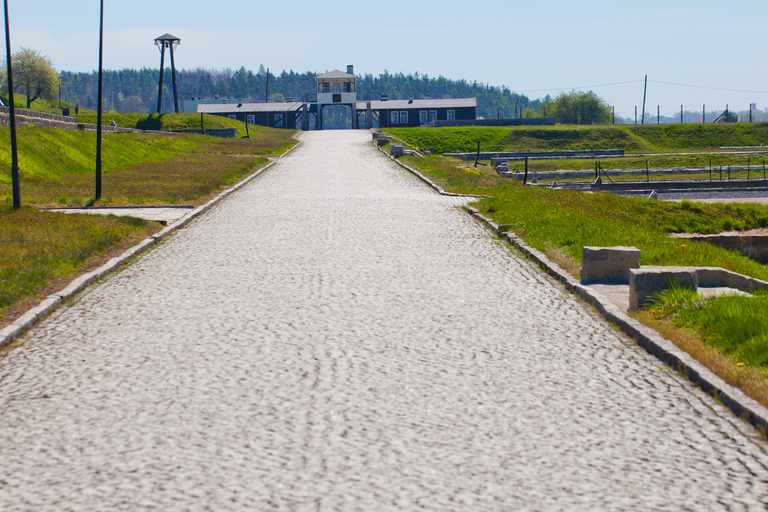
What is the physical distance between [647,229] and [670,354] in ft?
29.2

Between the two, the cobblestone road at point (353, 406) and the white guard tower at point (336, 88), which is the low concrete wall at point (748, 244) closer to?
the cobblestone road at point (353, 406)

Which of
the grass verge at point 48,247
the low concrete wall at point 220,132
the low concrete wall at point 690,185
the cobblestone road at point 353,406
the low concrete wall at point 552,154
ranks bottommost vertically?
the cobblestone road at point 353,406

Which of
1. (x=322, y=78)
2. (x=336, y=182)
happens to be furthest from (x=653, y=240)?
(x=322, y=78)

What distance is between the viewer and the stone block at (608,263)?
9.35 metres

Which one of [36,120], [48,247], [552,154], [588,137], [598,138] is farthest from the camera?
[588,137]

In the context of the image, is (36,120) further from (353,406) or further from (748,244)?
(353,406)

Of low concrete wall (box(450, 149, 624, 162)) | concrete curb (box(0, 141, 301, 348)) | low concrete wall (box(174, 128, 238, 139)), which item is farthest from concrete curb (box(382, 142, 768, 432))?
low concrete wall (box(174, 128, 238, 139))

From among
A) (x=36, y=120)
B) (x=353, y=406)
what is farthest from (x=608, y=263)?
(x=36, y=120)

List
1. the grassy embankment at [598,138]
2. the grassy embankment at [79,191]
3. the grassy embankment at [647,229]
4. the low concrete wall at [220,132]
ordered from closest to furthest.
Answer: the grassy embankment at [647,229] < the grassy embankment at [79,191] < the low concrete wall at [220,132] < the grassy embankment at [598,138]

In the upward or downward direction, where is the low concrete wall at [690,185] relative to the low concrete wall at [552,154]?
downward

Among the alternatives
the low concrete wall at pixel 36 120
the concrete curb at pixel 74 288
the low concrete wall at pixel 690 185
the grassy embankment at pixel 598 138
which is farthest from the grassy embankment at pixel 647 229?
the grassy embankment at pixel 598 138

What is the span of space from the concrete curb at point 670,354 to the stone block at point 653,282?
25cm

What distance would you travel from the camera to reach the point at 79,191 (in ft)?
71.9

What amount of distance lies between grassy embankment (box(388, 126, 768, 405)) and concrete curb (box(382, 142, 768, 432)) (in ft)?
0.38
